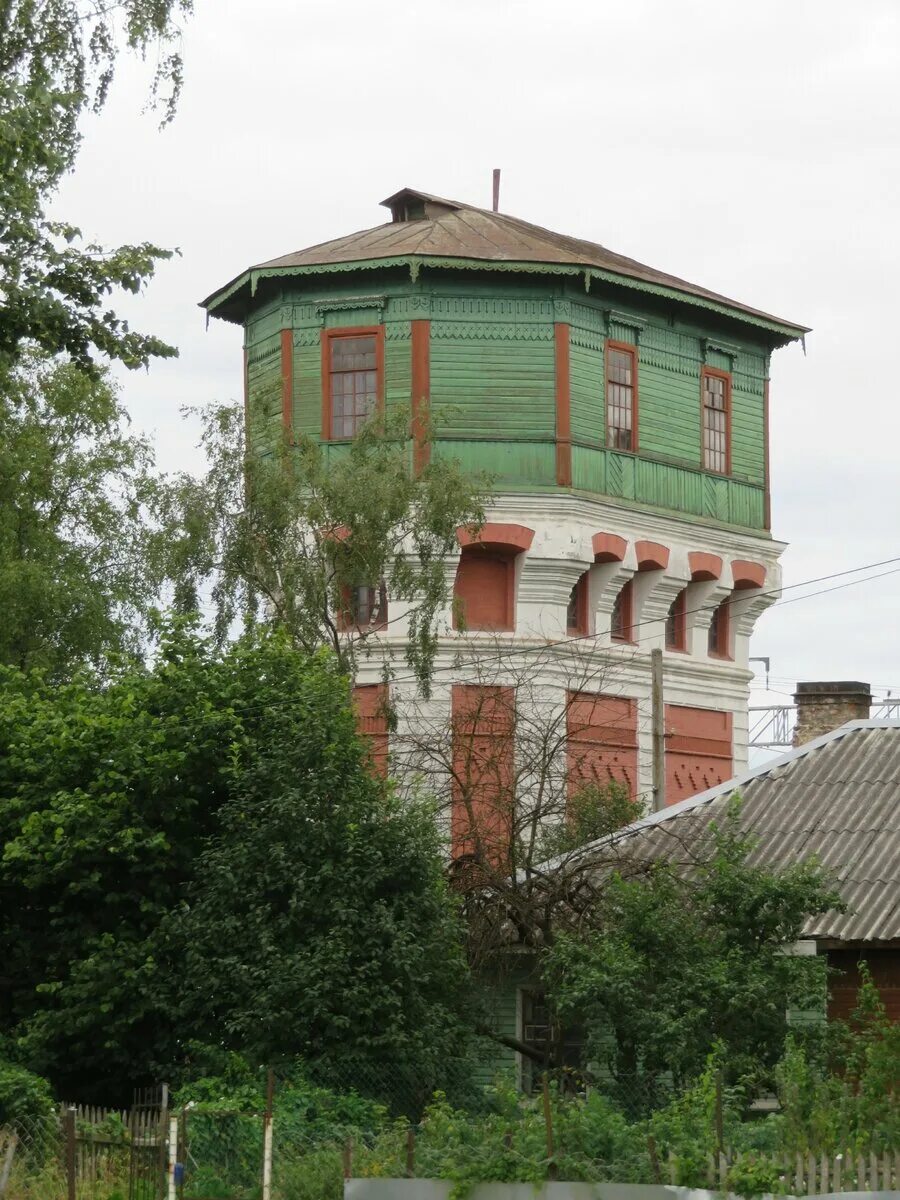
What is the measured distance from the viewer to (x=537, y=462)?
121 feet

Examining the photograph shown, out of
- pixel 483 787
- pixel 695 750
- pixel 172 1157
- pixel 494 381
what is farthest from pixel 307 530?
pixel 172 1157

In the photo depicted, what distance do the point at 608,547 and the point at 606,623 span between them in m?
1.72

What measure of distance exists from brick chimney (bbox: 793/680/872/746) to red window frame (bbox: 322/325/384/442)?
9.14m

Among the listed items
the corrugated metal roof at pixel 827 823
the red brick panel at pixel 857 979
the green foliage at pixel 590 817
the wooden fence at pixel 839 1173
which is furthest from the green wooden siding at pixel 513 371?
the wooden fence at pixel 839 1173

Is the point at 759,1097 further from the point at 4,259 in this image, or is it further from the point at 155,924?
the point at 4,259

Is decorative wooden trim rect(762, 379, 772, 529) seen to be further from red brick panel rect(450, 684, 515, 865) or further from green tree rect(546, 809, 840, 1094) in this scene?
green tree rect(546, 809, 840, 1094)

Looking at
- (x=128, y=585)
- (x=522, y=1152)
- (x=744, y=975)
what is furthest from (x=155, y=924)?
(x=128, y=585)

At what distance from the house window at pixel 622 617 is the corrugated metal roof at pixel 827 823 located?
12.9 metres

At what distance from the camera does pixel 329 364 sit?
37594 mm

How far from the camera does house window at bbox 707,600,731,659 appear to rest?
41.1m

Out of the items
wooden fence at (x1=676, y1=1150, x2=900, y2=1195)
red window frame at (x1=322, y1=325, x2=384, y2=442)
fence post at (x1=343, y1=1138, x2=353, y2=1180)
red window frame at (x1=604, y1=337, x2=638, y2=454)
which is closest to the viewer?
wooden fence at (x1=676, y1=1150, x2=900, y2=1195)

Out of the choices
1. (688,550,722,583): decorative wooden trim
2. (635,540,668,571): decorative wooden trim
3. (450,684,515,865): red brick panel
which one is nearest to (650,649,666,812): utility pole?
(635,540,668,571): decorative wooden trim

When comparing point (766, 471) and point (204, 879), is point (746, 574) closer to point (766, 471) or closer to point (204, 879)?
point (766, 471)

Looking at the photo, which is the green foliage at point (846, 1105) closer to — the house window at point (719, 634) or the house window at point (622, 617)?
the house window at point (622, 617)
